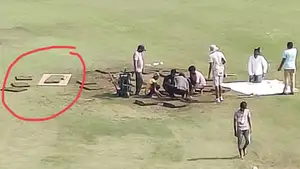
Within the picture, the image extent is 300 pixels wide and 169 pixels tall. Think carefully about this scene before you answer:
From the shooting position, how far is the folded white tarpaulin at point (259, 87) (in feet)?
65.5

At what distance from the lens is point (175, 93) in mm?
19141

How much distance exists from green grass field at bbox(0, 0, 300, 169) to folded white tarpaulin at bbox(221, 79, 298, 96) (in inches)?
26.2

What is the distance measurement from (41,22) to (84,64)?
734 centimetres

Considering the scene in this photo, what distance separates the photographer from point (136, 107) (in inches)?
730

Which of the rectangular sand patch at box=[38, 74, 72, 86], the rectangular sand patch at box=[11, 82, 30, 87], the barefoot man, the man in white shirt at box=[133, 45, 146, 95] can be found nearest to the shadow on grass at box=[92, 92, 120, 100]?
the man in white shirt at box=[133, 45, 146, 95]

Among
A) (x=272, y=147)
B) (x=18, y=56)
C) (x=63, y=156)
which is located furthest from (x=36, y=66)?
(x=272, y=147)

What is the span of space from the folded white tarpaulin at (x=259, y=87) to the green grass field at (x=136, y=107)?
26.2 inches

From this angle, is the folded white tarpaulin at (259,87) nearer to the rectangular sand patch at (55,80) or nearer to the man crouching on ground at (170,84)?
the man crouching on ground at (170,84)

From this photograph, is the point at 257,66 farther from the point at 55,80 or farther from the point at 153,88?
the point at 55,80

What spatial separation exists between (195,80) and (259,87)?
2.37m

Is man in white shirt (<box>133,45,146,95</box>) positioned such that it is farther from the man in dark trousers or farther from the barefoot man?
the barefoot man

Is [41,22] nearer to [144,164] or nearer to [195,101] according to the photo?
[195,101]

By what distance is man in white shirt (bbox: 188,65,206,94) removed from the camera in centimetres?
1920

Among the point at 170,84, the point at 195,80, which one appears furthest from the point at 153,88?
the point at 195,80
